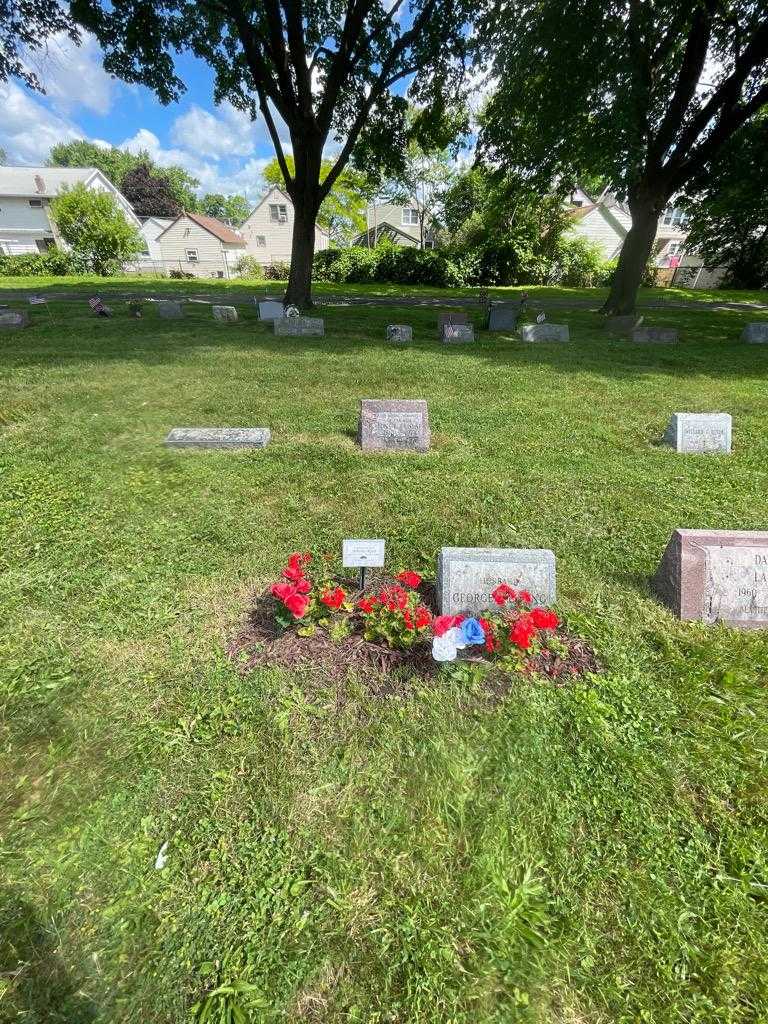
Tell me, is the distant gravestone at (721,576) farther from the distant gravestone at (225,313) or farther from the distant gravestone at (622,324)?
the distant gravestone at (225,313)

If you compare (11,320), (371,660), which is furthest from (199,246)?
(371,660)

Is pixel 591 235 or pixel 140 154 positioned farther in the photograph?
pixel 140 154

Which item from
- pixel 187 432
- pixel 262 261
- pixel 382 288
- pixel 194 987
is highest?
pixel 262 261

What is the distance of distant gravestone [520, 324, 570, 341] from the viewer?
12.4 meters

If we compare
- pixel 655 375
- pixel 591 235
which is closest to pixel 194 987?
pixel 655 375

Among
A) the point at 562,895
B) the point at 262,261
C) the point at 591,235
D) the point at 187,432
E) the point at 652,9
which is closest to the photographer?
the point at 562,895

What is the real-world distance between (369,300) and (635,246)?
11150mm

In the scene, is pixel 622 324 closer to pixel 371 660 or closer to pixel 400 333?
pixel 400 333

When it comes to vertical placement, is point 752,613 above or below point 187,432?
below

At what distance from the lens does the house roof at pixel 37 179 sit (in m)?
45.1

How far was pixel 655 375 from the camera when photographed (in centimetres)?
934

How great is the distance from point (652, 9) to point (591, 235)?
33.9 metres

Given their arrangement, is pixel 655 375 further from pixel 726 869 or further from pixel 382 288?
pixel 382 288

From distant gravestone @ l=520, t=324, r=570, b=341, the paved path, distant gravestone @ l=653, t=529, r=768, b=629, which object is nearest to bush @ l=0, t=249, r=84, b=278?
the paved path
